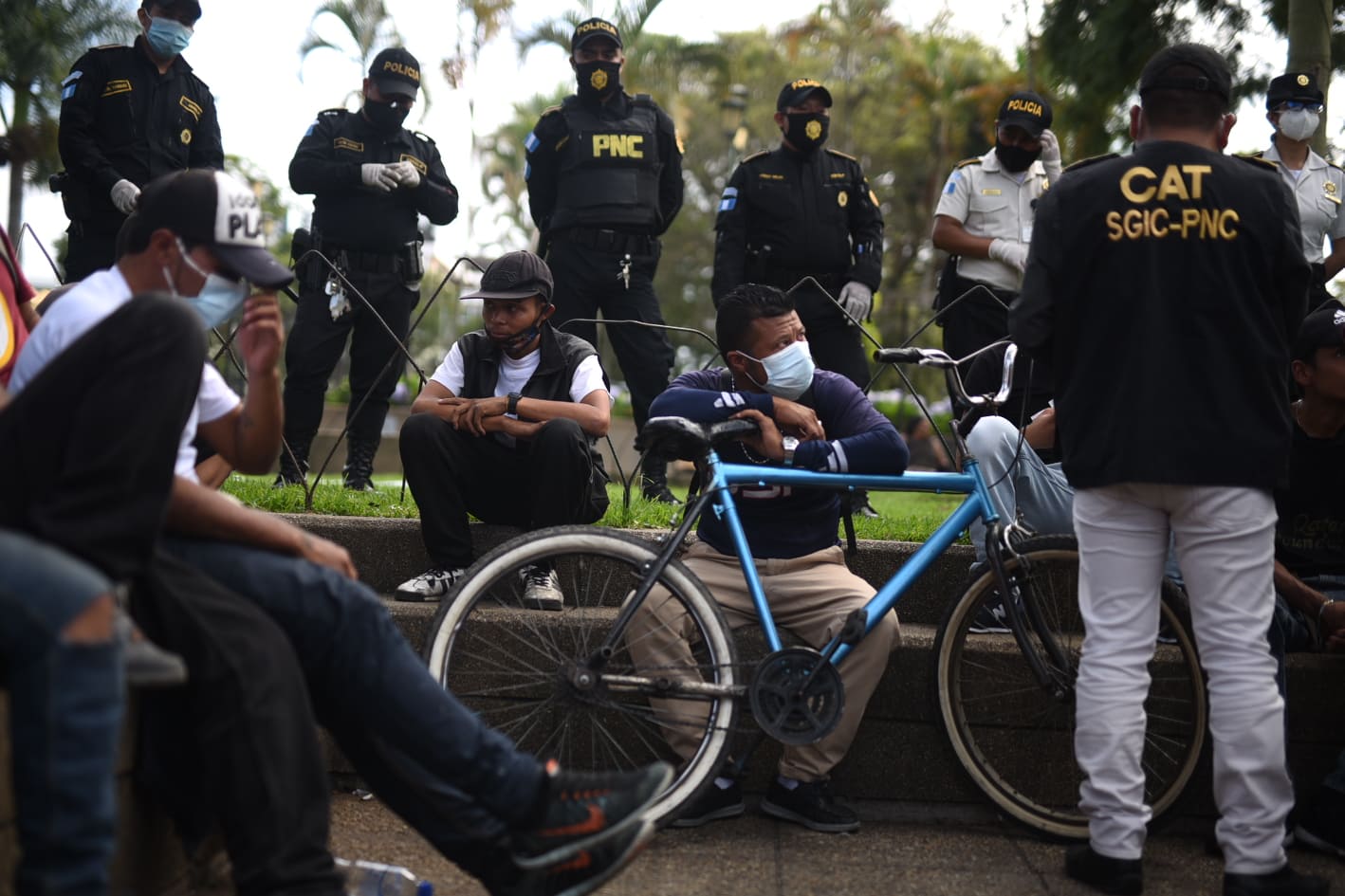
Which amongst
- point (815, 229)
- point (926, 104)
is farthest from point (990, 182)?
point (926, 104)

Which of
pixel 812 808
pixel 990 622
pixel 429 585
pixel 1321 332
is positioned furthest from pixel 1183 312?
pixel 429 585

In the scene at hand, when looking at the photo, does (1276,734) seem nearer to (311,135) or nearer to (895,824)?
(895,824)

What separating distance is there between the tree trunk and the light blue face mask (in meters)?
Answer: 5.24

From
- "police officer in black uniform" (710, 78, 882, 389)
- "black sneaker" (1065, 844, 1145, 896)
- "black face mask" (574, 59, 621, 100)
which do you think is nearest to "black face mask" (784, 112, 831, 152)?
"police officer in black uniform" (710, 78, 882, 389)

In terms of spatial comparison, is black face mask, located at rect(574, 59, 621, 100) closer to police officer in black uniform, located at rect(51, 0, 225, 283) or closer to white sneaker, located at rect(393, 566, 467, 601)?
police officer in black uniform, located at rect(51, 0, 225, 283)

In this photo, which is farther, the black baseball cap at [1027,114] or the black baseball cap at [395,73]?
the black baseball cap at [395,73]

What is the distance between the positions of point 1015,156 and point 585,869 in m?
4.39

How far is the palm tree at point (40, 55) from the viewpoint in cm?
2238

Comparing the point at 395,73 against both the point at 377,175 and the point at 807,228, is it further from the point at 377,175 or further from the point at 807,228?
the point at 807,228

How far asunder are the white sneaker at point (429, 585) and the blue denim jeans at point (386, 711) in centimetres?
157

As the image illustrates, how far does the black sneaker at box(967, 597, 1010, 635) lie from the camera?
4305 mm

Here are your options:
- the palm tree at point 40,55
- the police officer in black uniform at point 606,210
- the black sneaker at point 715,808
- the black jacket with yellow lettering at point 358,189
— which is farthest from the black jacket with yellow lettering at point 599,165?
the palm tree at point 40,55

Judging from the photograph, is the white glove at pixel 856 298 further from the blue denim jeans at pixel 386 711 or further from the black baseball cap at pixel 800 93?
the blue denim jeans at pixel 386 711

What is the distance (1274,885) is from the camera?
11.2 feet
